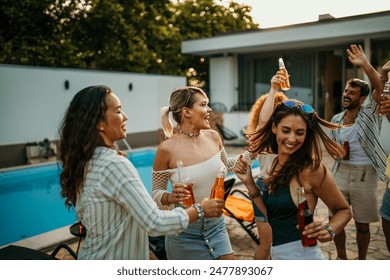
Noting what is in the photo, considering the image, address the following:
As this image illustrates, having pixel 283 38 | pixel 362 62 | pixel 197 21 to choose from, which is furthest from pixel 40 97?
pixel 197 21

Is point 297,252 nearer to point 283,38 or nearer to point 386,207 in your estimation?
point 386,207

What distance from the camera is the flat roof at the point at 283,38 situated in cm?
825

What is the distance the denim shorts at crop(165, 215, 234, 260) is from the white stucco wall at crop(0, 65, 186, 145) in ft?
21.1

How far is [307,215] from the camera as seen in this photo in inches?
58.6

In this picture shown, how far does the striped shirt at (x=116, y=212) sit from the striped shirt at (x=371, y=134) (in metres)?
2.01

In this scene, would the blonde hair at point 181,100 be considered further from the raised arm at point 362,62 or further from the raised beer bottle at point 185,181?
the raised arm at point 362,62

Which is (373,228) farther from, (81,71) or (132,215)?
(81,71)

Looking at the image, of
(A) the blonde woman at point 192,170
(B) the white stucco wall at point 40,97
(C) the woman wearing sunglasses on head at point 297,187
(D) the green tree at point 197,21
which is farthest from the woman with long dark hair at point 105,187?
(D) the green tree at point 197,21

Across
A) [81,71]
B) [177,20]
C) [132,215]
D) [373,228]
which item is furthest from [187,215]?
[177,20]

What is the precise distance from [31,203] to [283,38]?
763 centimetres

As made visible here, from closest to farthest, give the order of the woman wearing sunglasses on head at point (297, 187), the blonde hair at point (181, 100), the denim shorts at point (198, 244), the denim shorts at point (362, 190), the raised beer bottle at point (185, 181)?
the woman wearing sunglasses on head at point (297, 187) < the raised beer bottle at point (185, 181) < the denim shorts at point (198, 244) < the blonde hair at point (181, 100) < the denim shorts at point (362, 190)

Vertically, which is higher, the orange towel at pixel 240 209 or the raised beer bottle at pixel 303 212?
the raised beer bottle at pixel 303 212

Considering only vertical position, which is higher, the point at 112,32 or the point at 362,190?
the point at 112,32

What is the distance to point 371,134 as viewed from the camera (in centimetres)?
279
